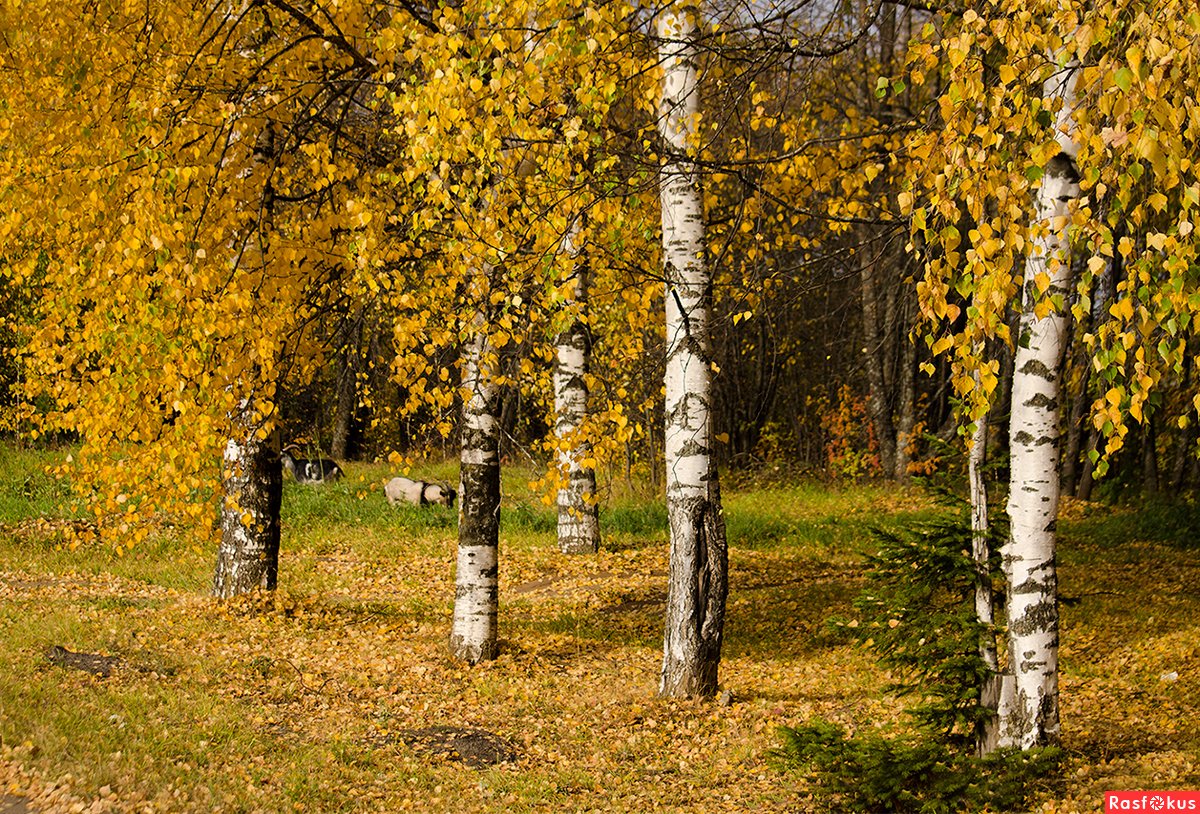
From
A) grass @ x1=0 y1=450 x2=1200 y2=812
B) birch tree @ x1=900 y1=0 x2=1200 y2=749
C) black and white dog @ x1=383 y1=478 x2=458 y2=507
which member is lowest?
grass @ x1=0 y1=450 x2=1200 y2=812

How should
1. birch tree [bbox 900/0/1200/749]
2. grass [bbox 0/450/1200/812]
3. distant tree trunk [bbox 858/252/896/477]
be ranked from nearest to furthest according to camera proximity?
birch tree [bbox 900/0/1200/749]
grass [bbox 0/450/1200/812]
distant tree trunk [bbox 858/252/896/477]

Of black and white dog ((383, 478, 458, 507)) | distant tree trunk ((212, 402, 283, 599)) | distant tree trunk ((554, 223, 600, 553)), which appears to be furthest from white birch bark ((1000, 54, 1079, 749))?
black and white dog ((383, 478, 458, 507))

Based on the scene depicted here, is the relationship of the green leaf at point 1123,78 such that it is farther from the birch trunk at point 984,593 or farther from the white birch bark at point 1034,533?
the birch trunk at point 984,593

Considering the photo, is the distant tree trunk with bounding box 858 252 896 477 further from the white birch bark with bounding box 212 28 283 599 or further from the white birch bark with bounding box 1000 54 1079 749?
the white birch bark with bounding box 1000 54 1079 749

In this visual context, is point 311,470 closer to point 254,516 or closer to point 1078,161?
point 254,516

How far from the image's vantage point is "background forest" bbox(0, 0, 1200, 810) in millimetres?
3988

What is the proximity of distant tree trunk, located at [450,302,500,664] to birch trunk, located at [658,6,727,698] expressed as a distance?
6.13 feet

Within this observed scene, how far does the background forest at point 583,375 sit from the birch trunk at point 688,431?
0.10 ft

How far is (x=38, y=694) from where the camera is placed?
713 centimetres

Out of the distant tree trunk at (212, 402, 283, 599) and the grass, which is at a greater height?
the distant tree trunk at (212, 402, 283, 599)

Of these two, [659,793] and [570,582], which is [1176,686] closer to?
[659,793]

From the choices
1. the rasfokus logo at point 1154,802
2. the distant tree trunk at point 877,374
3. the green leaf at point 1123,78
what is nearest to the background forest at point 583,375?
the green leaf at point 1123,78

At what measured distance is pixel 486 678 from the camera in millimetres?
8906

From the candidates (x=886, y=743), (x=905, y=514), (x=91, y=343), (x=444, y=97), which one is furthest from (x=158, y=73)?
(x=905, y=514)
